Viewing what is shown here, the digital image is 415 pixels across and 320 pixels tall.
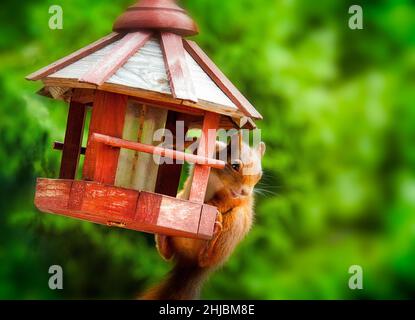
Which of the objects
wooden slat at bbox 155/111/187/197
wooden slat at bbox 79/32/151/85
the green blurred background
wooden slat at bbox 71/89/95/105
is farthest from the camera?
the green blurred background

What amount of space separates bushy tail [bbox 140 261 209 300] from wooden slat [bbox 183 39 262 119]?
809 millimetres

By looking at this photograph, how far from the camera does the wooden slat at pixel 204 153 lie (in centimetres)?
285

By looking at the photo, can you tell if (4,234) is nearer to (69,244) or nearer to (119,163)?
(69,244)

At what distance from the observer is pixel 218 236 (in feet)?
10.8

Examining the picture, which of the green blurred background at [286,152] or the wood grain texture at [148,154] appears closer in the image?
the wood grain texture at [148,154]

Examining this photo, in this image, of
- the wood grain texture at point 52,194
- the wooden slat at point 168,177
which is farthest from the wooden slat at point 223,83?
the wood grain texture at point 52,194

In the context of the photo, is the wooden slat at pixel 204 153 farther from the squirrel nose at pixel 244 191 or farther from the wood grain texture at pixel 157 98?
the squirrel nose at pixel 244 191

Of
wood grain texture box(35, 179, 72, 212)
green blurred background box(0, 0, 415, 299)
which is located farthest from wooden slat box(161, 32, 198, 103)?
green blurred background box(0, 0, 415, 299)

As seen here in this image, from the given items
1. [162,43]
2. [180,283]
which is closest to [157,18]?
[162,43]

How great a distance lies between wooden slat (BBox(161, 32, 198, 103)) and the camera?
104 inches

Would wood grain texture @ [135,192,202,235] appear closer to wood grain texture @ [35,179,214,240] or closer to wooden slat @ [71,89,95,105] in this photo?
wood grain texture @ [35,179,214,240]

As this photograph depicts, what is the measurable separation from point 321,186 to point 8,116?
1.99 m

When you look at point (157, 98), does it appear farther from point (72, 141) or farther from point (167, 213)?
point (72, 141)

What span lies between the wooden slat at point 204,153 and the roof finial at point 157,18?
31 centimetres
